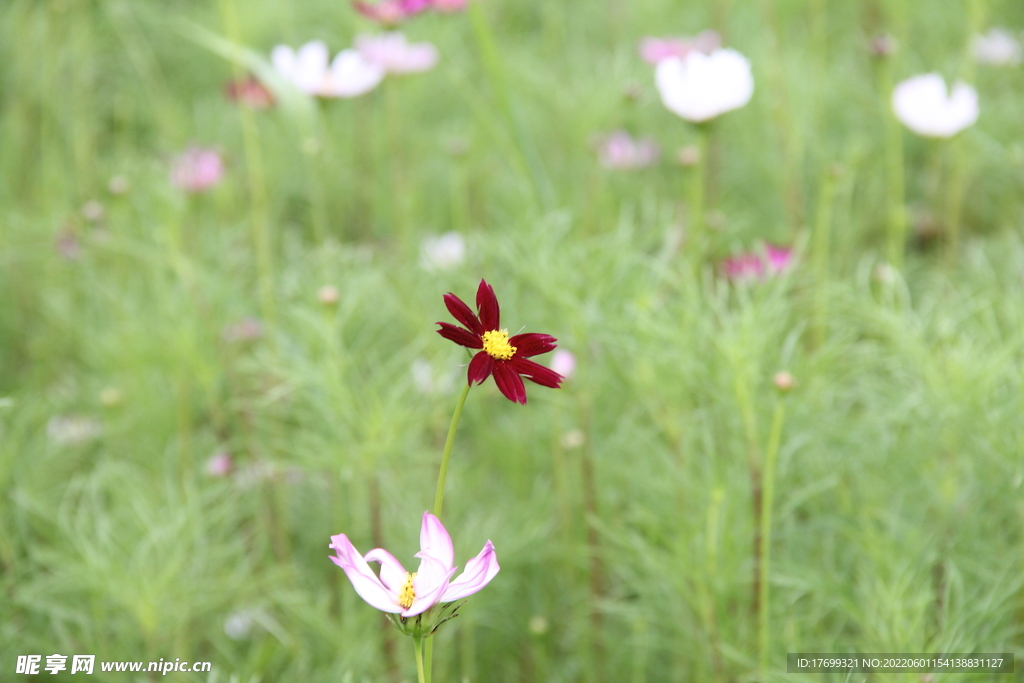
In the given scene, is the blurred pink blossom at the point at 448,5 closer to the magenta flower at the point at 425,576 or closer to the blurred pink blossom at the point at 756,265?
the blurred pink blossom at the point at 756,265

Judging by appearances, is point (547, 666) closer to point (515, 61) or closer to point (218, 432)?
point (218, 432)

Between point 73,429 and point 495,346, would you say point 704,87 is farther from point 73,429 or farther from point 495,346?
point 73,429

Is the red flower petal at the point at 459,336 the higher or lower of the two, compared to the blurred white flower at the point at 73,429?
lower

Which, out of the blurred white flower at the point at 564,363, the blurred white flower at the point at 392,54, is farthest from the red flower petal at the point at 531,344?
the blurred white flower at the point at 392,54

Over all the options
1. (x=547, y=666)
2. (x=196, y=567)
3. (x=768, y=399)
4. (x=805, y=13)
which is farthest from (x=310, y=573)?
(x=805, y=13)

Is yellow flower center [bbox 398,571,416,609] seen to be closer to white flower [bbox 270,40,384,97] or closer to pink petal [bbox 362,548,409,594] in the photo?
pink petal [bbox 362,548,409,594]

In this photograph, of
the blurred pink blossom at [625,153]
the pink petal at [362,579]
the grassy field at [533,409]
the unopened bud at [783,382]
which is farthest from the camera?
the blurred pink blossom at [625,153]

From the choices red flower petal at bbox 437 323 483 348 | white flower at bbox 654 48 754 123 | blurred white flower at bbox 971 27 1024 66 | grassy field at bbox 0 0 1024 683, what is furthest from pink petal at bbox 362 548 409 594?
blurred white flower at bbox 971 27 1024 66
